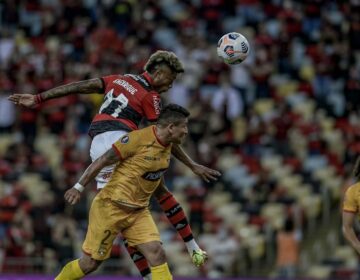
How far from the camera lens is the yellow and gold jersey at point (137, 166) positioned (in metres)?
13.0

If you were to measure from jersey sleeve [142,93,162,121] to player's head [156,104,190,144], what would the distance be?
36 cm

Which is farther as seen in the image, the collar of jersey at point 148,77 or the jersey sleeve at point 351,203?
the jersey sleeve at point 351,203

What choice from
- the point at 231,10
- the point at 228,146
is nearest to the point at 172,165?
the point at 228,146

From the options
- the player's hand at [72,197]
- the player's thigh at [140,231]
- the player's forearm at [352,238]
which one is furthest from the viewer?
the player's forearm at [352,238]

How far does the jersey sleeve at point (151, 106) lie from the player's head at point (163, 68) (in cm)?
19

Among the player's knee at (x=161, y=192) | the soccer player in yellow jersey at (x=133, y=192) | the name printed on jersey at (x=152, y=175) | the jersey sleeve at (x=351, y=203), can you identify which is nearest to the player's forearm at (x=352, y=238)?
the jersey sleeve at (x=351, y=203)

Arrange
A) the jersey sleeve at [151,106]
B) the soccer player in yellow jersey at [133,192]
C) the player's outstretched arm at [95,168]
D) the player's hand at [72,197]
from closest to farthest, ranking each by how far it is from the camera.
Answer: the player's hand at [72,197] → the player's outstretched arm at [95,168] → the soccer player in yellow jersey at [133,192] → the jersey sleeve at [151,106]

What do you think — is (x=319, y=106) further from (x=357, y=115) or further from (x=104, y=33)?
(x=104, y=33)

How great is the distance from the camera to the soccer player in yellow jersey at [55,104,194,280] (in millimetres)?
12953

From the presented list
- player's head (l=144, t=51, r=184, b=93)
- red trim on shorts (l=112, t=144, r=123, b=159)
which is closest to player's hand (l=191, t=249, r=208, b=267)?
red trim on shorts (l=112, t=144, r=123, b=159)

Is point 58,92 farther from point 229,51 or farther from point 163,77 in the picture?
point 229,51

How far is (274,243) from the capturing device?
22.7 m

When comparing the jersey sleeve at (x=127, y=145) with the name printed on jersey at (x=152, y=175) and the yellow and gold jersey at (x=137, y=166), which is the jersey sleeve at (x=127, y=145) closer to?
the yellow and gold jersey at (x=137, y=166)

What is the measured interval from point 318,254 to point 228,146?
2.80m
